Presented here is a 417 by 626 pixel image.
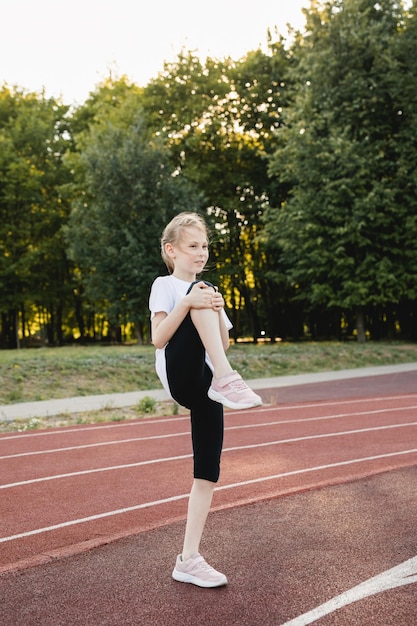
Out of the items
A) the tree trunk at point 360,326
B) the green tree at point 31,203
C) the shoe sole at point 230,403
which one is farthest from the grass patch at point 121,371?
the green tree at point 31,203

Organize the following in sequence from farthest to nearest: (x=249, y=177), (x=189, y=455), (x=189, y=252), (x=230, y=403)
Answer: (x=249, y=177)
(x=189, y=455)
(x=189, y=252)
(x=230, y=403)

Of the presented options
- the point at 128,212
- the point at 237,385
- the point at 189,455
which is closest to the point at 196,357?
the point at 237,385

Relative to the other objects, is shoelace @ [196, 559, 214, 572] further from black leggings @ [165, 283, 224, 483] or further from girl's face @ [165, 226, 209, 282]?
girl's face @ [165, 226, 209, 282]

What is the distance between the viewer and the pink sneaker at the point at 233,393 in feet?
10.8

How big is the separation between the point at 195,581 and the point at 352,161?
27.5m

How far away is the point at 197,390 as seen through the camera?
11.7 feet

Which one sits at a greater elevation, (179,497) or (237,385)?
(237,385)

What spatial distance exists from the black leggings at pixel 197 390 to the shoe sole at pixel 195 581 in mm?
563

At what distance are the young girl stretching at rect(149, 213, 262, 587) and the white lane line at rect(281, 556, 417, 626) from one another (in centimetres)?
57

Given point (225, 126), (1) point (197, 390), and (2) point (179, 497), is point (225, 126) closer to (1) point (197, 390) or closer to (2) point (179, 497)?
(2) point (179, 497)

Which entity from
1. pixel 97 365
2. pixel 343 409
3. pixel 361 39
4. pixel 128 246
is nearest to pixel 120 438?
pixel 343 409

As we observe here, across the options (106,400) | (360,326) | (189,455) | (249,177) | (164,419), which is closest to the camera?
(189,455)

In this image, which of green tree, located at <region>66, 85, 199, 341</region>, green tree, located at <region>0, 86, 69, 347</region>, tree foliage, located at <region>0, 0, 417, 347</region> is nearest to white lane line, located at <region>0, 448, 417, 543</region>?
tree foliage, located at <region>0, 0, 417, 347</region>

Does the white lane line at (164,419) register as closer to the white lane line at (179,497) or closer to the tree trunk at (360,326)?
the white lane line at (179,497)
